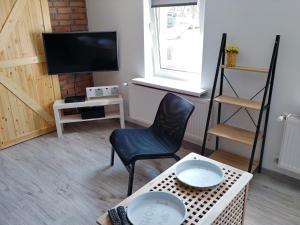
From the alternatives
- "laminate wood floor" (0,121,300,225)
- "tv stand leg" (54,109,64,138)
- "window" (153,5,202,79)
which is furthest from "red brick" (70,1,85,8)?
"laminate wood floor" (0,121,300,225)

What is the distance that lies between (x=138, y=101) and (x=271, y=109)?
5.11 feet

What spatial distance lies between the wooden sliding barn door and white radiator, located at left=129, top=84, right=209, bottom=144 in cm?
108

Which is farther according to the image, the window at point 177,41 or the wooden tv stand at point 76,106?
the wooden tv stand at point 76,106

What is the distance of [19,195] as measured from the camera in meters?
2.31

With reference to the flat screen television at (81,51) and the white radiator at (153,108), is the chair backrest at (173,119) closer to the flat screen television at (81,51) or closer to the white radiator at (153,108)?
the white radiator at (153,108)

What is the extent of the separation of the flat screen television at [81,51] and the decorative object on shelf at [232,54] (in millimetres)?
1545

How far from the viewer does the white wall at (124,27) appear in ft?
10.3

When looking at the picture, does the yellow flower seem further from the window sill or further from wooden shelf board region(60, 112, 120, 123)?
wooden shelf board region(60, 112, 120, 123)

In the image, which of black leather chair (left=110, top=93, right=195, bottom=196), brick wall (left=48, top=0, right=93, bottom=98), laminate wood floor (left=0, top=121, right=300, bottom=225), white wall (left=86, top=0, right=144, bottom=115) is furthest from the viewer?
brick wall (left=48, top=0, right=93, bottom=98)

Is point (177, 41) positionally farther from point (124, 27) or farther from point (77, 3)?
point (77, 3)

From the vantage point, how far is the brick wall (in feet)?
11.0

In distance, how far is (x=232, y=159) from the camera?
2.60 m

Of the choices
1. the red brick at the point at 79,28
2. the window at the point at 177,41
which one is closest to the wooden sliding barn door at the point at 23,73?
the red brick at the point at 79,28

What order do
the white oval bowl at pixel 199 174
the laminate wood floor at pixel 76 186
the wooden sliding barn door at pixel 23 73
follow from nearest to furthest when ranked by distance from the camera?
the white oval bowl at pixel 199 174 < the laminate wood floor at pixel 76 186 < the wooden sliding barn door at pixel 23 73
